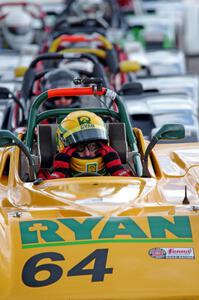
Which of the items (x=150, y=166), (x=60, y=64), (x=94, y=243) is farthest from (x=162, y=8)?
(x=94, y=243)

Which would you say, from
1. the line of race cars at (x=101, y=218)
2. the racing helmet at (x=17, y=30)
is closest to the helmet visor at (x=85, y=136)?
the line of race cars at (x=101, y=218)

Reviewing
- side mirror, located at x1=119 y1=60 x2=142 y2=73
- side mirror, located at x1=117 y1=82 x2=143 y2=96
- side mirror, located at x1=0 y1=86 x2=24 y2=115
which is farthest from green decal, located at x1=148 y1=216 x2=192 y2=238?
side mirror, located at x1=119 y1=60 x2=142 y2=73

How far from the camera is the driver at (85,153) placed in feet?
26.3

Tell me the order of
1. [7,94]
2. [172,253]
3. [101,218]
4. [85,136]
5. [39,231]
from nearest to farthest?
1. [172,253]
2. [39,231]
3. [101,218]
4. [85,136]
5. [7,94]

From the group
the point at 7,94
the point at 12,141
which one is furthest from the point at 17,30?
the point at 12,141

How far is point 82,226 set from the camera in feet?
22.8

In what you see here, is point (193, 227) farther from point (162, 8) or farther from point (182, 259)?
point (162, 8)

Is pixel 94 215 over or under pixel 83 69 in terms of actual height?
under

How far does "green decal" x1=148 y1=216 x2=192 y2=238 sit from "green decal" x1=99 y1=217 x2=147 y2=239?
0.29 feet

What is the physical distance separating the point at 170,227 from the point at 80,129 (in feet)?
4.49

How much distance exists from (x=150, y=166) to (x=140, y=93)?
4.89 metres

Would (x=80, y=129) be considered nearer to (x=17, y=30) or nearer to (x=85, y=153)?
(x=85, y=153)

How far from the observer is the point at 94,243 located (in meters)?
6.83

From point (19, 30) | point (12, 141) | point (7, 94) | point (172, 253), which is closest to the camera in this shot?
point (172, 253)
